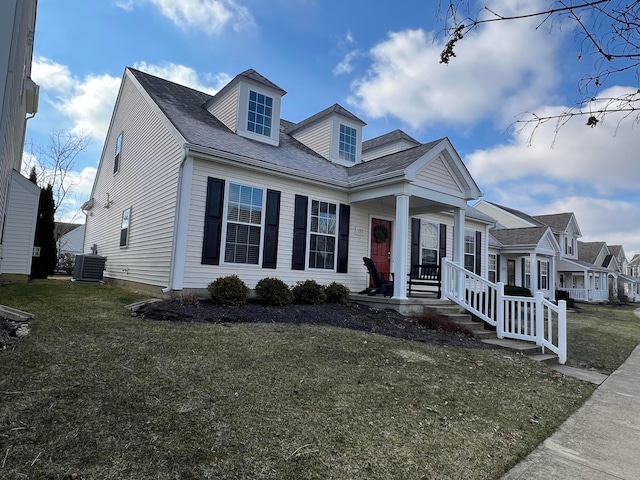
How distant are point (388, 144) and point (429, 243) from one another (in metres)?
5.09

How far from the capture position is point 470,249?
15.2m

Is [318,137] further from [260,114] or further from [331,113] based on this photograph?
[260,114]

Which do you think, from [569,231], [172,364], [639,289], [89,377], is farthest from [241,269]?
[639,289]

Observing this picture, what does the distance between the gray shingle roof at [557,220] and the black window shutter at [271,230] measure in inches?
1168

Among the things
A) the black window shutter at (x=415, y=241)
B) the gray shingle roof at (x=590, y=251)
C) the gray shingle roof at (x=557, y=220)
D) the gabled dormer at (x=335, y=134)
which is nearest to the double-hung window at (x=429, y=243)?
the black window shutter at (x=415, y=241)

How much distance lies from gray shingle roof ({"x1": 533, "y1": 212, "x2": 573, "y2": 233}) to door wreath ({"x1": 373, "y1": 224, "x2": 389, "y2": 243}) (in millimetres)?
26032

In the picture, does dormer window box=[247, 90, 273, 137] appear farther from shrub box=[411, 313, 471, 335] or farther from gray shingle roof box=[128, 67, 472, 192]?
shrub box=[411, 313, 471, 335]

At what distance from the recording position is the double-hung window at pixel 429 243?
13141 mm

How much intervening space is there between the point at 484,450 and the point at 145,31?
11.4 meters

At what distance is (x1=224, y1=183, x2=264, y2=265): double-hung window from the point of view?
8.94 m

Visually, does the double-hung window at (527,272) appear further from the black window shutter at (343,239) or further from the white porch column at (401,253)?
the white porch column at (401,253)

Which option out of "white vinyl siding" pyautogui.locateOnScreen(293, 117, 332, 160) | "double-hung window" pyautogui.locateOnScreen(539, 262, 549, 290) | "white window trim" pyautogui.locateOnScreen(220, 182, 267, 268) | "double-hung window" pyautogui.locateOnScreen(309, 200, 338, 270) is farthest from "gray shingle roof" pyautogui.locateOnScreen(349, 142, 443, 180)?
"double-hung window" pyautogui.locateOnScreen(539, 262, 549, 290)

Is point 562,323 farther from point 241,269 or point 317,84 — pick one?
point 317,84

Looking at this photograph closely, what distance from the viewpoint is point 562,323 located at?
7109mm
